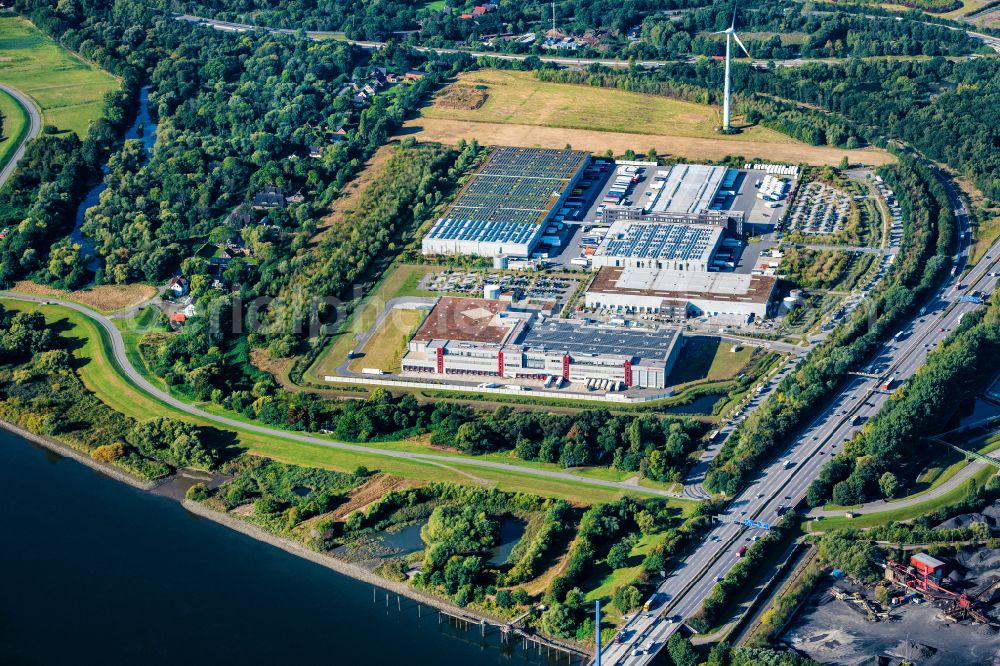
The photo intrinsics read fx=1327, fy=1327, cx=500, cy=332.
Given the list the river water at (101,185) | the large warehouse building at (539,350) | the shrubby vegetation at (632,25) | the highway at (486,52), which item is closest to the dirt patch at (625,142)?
the highway at (486,52)

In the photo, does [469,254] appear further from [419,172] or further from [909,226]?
[909,226]

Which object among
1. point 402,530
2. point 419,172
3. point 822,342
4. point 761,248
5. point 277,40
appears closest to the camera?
point 402,530

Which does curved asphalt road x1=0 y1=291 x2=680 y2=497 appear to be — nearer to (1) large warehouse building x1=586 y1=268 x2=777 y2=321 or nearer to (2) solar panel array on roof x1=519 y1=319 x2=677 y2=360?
(2) solar panel array on roof x1=519 y1=319 x2=677 y2=360

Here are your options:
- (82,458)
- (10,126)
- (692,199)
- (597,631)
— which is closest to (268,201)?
(10,126)

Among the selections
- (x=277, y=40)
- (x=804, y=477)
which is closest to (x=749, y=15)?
(x=277, y=40)

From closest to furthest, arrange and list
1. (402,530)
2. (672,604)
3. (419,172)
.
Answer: (672,604)
(402,530)
(419,172)
